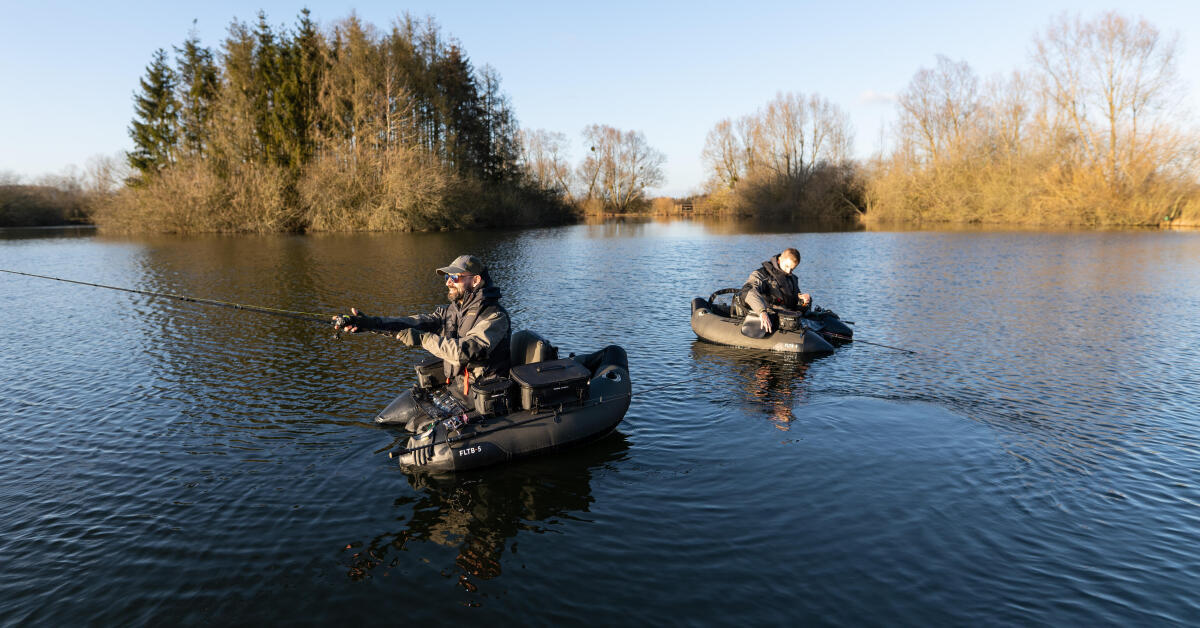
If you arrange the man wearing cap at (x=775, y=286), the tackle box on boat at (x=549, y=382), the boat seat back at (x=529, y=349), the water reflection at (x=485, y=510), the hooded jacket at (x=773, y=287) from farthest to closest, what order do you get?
the hooded jacket at (x=773, y=287)
the man wearing cap at (x=775, y=286)
the boat seat back at (x=529, y=349)
the tackle box on boat at (x=549, y=382)
the water reflection at (x=485, y=510)

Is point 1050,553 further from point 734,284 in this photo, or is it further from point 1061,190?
point 1061,190

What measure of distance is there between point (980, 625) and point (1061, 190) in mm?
46899

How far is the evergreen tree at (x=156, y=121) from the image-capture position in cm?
4544

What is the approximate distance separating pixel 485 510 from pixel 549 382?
1.37 m

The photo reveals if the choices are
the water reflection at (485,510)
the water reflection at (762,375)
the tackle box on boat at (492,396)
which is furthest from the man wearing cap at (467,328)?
the water reflection at (762,375)

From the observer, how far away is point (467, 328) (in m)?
6.43


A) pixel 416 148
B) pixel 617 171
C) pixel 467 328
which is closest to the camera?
pixel 467 328

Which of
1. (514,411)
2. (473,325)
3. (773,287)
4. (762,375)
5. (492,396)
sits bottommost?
(762,375)

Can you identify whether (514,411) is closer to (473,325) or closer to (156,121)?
(473,325)

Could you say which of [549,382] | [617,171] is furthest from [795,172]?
[549,382]

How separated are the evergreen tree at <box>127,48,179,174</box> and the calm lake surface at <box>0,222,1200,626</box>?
1585 inches

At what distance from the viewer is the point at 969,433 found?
7.33 m

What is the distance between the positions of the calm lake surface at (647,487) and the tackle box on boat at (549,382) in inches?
28.4

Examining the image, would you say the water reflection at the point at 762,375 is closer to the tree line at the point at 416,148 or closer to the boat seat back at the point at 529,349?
the boat seat back at the point at 529,349
